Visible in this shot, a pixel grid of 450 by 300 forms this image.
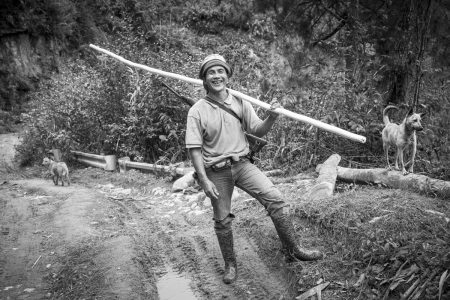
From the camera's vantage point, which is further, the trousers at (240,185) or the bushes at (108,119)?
the bushes at (108,119)

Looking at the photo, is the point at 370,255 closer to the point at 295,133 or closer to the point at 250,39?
the point at 295,133

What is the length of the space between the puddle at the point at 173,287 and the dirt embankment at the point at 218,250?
0.4 inches

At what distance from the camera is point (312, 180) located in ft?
19.2

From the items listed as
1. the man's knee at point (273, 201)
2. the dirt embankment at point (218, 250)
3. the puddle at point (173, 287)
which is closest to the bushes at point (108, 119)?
the dirt embankment at point (218, 250)

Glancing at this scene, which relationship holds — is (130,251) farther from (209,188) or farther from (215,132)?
(215,132)

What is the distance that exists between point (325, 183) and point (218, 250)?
182cm

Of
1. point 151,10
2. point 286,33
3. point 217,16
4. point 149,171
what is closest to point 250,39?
point 217,16

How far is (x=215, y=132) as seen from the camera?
3.48m

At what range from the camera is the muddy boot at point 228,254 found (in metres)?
3.53

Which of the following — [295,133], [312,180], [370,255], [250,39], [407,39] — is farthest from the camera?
[250,39]

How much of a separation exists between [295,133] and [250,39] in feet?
30.5

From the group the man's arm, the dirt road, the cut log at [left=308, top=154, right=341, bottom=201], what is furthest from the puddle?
the cut log at [left=308, top=154, right=341, bottom=201]

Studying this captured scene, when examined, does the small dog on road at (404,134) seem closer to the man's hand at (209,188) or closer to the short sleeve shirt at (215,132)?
the short sleeve shirt at (215,132)

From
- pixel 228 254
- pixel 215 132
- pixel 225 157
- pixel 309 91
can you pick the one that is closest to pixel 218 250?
pixel 228 254
